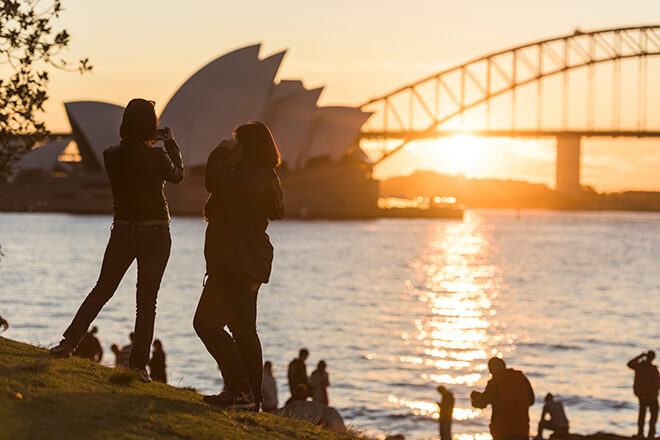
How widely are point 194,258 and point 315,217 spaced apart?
56.7 meters

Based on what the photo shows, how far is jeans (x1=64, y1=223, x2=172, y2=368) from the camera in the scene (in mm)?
5062

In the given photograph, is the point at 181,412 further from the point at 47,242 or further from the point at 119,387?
the point at 47,242

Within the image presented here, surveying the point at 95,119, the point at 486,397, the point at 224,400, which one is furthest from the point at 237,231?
the point at 95,119

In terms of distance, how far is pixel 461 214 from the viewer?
15950 centimetres

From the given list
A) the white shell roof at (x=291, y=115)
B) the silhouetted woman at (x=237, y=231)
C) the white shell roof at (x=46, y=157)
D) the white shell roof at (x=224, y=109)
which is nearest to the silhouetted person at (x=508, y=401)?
the silhouetted woman at (x=237, y=231)

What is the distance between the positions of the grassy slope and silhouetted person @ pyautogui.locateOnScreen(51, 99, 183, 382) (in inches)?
14.1

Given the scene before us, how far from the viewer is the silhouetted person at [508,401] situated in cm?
572

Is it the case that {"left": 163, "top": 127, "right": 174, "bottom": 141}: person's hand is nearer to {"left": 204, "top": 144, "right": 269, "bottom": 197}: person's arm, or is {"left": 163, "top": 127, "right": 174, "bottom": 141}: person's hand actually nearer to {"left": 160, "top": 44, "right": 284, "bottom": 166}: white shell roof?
{"left": 204, "top": 144, "right": 269, "bottom": 197}: person's arm

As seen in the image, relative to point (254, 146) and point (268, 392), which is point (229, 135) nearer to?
point (268, 392)

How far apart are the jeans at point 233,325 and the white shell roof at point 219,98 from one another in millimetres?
76209

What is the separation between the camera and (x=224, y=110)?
279ft

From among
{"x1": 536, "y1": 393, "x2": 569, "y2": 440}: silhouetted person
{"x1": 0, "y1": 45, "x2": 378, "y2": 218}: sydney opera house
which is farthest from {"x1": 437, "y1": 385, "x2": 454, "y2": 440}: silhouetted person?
{"x1": 0, "y1": 45, "x2": 378, "y2": 218}: sydney opera house

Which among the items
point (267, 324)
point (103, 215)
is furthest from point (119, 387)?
point (103, 215)

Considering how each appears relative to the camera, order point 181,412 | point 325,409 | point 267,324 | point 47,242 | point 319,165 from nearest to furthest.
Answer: point 181,412 → point 325,409 → point 267,324 → point 47,242 → point 319,165
